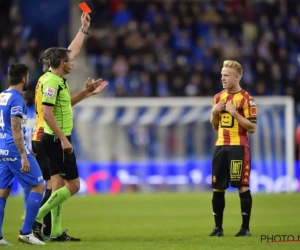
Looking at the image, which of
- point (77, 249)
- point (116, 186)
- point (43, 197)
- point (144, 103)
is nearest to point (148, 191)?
point (116, 186)

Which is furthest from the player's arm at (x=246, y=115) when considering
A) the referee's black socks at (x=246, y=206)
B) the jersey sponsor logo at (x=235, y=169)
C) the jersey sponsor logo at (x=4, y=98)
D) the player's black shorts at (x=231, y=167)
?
the jersey sponsor logo at (x=4, y=98)

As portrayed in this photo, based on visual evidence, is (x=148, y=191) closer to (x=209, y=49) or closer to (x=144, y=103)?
(x=144, y=103)

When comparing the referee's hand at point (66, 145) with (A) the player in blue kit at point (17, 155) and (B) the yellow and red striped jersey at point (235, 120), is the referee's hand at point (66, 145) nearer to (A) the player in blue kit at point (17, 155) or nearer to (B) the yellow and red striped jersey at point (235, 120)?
(A) the player in blue kit at point (17, 155)

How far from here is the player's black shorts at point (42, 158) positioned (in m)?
11.6

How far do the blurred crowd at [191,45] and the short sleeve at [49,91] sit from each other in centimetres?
1625

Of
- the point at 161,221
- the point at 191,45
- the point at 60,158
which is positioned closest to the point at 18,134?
the point at 60,158

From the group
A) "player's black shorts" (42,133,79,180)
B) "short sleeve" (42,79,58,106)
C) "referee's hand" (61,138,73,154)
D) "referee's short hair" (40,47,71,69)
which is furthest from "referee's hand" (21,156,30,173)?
"referee's short hair" (40,47,71,69)

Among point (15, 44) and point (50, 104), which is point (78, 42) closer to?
point (50, 104)

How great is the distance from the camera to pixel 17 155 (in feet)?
35.2

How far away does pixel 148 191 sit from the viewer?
80.8 feet

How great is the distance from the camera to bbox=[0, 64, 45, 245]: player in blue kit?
10.6 metres

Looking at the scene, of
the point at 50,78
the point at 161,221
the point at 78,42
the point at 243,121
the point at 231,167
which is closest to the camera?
the point at 50,78

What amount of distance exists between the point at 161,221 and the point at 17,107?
196 inches

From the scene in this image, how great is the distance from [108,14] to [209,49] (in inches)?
147
